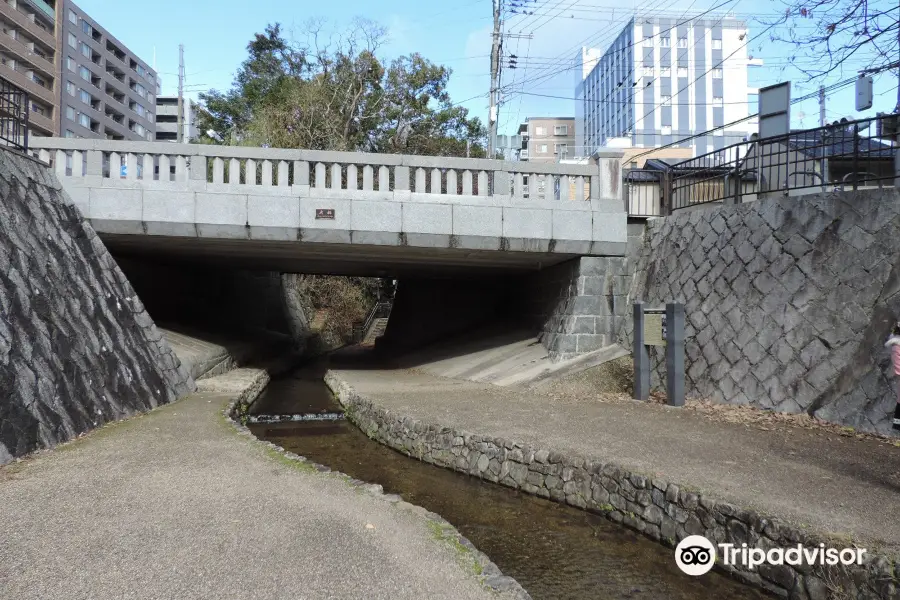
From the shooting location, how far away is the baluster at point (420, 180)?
1149 cm

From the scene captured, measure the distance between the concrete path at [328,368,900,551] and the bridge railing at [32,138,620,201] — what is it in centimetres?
401

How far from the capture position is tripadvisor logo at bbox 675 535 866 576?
3.67 m

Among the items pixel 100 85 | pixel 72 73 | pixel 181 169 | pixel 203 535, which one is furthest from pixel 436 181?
pixel 100 85

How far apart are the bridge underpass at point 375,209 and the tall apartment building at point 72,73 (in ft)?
104

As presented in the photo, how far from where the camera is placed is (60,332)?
766 centimetres

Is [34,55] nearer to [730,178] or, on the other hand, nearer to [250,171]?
[250,171]

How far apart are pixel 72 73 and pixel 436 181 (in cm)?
5085

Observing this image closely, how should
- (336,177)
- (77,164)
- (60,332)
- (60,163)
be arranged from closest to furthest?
(60,332) < (77,164) < (60,163) < (336,177)

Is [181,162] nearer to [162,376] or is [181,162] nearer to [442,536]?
[162,376]

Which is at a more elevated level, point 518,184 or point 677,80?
point 677,80

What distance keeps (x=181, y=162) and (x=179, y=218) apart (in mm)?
1048

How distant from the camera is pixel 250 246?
1259 cm

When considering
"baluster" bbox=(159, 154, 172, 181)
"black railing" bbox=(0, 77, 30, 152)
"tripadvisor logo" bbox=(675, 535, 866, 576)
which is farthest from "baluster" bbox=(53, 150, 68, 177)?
"tripadvisor logo" bbox=(675, 535, 866, 576)

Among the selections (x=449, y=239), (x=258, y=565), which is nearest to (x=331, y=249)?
(x=449, y=239)
